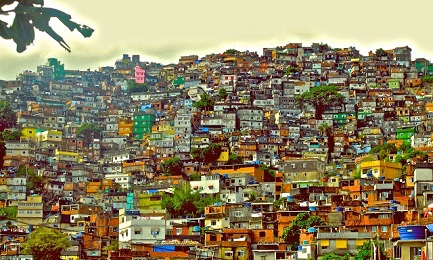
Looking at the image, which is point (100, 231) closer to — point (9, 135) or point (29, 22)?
point (9, 135)

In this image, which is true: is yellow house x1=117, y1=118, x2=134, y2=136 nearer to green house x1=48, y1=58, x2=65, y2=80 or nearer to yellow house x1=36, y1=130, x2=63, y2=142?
yellow house x1=36, y1=130, x2=63, y2=142

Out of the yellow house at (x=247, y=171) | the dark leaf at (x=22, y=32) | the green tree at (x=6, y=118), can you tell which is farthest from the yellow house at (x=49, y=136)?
the dark leaf at (x=22, y=32)

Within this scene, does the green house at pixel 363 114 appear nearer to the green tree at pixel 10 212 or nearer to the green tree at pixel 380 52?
the green tree at pixel 380 52

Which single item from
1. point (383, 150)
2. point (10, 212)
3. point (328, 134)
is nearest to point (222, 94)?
point (328, 134)

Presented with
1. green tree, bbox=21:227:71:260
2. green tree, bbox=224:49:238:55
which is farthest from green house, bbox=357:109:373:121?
green tree, bbox=21:227:71:260

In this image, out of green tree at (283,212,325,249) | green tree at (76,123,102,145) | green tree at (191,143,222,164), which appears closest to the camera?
green tree at (283,212,325,249)

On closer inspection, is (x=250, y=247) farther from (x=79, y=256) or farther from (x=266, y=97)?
(x=266, y=97)
